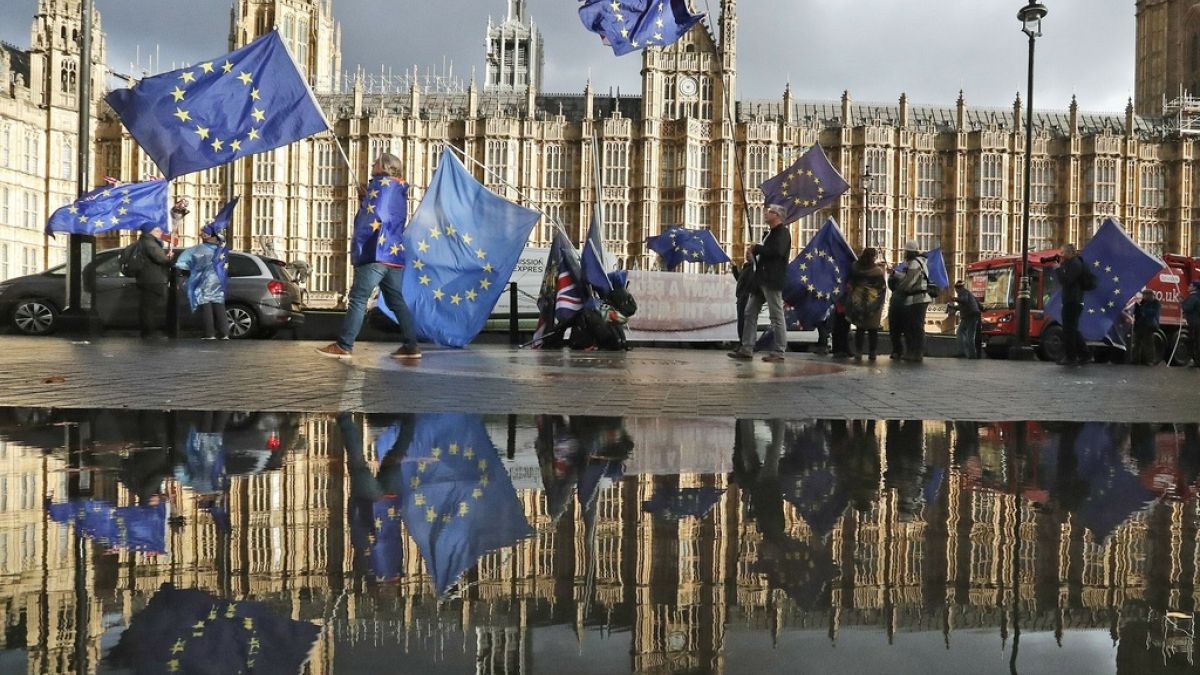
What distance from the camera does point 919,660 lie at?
164 cm

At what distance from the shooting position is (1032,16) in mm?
17062

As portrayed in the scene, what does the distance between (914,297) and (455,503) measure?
10.3 meters

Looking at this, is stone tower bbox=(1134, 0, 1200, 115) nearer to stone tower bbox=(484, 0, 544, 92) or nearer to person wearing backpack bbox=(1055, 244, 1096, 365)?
stone tower bbox=(484, 0, 544, 92)

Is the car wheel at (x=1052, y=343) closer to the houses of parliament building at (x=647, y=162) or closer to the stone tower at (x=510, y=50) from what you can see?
the houses of parliament building at (x=647, y=162)

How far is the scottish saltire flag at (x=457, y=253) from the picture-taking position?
10.3 m

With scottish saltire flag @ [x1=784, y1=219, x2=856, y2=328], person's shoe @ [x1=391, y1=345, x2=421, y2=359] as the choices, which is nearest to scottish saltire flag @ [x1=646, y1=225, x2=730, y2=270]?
scottish saltire flag @ [x1=784, y1=219, x2=856, y2=328]

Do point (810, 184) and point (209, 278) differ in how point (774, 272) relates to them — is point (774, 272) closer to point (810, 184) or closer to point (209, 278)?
point (810, 184)

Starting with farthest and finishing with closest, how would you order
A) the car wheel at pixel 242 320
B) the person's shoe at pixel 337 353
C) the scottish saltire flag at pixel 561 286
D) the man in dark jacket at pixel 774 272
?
1. the car wheel at pixel 242 320
2. the scottish saltire flag at pixel 561 286
3. the man in dark jacket at pixel 774 272
4. the person's shoe at pixel 337 353

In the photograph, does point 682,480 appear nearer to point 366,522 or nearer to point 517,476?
point 517,476

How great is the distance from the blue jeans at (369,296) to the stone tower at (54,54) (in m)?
43.9

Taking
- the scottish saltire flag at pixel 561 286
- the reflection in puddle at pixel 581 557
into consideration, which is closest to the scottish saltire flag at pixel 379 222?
the scottish saltire flag at pixel 561 286

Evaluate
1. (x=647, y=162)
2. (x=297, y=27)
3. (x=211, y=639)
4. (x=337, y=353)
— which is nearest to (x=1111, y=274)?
(x=337, y=353)

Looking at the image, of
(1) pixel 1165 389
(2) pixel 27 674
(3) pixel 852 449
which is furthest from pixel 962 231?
(2) pixel 27 674

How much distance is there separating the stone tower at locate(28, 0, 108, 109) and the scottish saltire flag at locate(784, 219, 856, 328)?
140ft
